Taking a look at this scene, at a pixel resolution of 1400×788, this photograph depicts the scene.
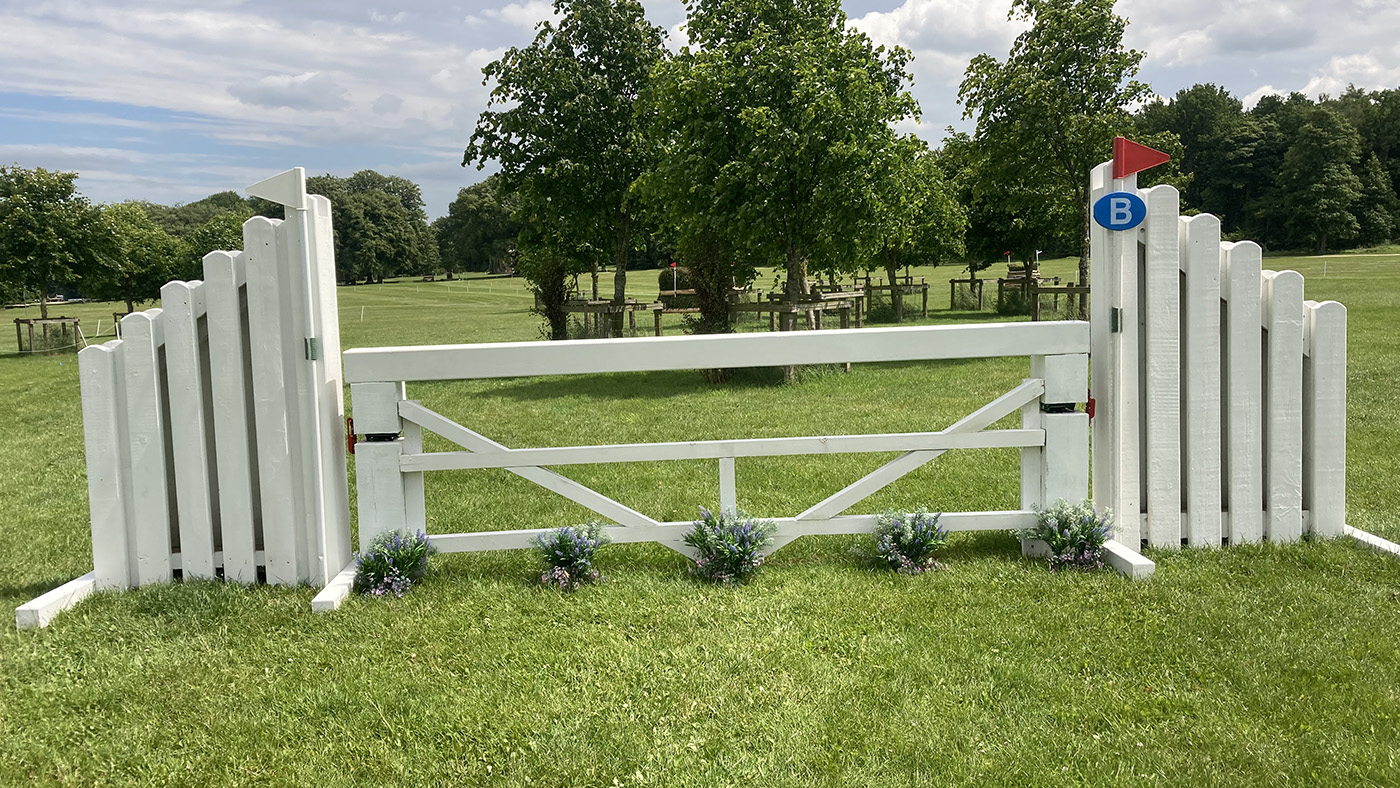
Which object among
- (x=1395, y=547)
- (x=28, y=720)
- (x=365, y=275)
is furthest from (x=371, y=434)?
(x=365, y=275)

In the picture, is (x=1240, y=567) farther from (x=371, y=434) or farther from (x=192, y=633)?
(x=192, y=633)

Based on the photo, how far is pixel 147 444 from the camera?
477 cm

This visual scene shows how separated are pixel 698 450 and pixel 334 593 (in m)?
1.90

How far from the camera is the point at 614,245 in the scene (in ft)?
63.1

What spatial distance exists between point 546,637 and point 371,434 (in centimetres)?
150

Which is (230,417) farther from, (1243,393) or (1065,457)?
(1243,393)

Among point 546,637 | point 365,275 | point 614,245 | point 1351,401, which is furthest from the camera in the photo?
point 365,275

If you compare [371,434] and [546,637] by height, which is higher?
[371,434]

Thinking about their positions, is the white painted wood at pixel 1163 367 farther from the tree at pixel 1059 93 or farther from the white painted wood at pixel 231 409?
the tree at pixel 1059 93

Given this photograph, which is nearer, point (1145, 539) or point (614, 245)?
point (1145, 539)

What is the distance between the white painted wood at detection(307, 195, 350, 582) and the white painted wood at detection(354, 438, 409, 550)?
6.2 inches

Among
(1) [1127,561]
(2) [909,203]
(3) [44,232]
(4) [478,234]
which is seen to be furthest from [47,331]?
(4) [478,234]

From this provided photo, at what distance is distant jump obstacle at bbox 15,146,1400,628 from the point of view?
475 cm

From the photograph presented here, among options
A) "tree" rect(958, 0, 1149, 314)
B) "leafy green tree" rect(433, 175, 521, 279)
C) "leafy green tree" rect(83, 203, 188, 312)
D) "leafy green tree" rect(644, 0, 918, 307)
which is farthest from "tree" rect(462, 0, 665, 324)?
"leafy green tree" rect(433, 175, 521, 279)
